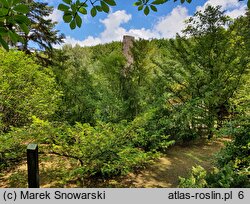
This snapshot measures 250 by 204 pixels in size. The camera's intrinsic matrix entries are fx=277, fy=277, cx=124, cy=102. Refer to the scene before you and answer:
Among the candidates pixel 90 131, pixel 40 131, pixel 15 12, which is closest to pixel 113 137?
pixel 90 131

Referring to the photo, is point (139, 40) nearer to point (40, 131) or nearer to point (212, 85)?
point (212, 85)

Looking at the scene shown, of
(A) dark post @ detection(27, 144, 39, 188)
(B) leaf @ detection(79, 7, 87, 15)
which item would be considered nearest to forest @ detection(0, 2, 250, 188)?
(A) dark post @ detection(27, 144, 39, 188)

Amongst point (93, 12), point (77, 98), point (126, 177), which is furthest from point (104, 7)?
point (77, 98)

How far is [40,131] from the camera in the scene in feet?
13.3

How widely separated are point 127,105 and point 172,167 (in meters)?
1.57

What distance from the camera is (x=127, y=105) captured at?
232 inches

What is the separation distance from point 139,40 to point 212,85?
6.34 ft

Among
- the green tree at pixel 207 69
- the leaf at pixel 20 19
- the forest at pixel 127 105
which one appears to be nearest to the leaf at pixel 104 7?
the leaf at pixel 20 19

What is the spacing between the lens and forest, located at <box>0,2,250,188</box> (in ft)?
14.2

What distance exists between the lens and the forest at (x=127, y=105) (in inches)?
171

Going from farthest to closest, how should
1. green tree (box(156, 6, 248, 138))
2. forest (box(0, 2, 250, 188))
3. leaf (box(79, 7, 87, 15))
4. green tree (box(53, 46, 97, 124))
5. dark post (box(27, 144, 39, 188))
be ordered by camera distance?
green tree (box(156, 6, 248, 138)) < green tree (box(53, 46, 97, 124)) < forest (box(0, 2, 250, 188)) < dark post (box(27, 144, 39, 188)) < leaf (box(79, 7, 87, 15))

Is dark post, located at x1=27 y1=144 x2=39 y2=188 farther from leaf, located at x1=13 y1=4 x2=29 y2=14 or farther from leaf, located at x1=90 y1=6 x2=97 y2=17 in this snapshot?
leaf, located at x1=13 y1=4 x2=29 y2=14

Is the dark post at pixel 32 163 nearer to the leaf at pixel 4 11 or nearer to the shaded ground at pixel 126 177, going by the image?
the leaf at pixel 4 11

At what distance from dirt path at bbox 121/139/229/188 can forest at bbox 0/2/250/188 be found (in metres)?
0.11
